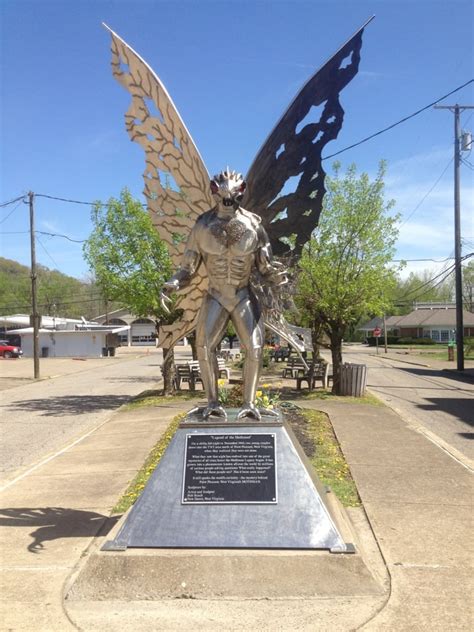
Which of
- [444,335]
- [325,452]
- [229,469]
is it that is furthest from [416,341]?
[229,469]

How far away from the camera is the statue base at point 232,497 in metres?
4.30

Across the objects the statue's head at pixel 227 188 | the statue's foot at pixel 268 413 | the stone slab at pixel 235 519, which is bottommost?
the stone slab at pixel 235 519

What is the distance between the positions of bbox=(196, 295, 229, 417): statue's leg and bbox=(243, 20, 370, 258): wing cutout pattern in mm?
1866

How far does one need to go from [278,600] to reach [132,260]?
13405 millimetres

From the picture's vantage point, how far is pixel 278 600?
381 cm

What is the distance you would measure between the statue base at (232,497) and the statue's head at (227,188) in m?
1.94

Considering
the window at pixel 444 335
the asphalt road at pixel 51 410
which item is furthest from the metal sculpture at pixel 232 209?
the window at pixel 444 335

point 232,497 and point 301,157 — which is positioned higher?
point 301,157

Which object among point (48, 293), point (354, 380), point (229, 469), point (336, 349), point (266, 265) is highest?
point (48, 293)

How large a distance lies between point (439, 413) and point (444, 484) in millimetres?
7232

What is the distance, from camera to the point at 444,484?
6.78m

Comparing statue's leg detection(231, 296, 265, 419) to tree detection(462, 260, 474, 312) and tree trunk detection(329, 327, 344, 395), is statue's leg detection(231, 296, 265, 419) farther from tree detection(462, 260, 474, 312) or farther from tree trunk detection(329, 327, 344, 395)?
tree detection(462, 260, 474, 312)

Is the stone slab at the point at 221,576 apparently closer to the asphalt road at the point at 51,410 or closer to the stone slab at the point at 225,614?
the stone slab at the point at 225,614

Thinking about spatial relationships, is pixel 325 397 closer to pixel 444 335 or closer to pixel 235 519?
pixel 235 519
